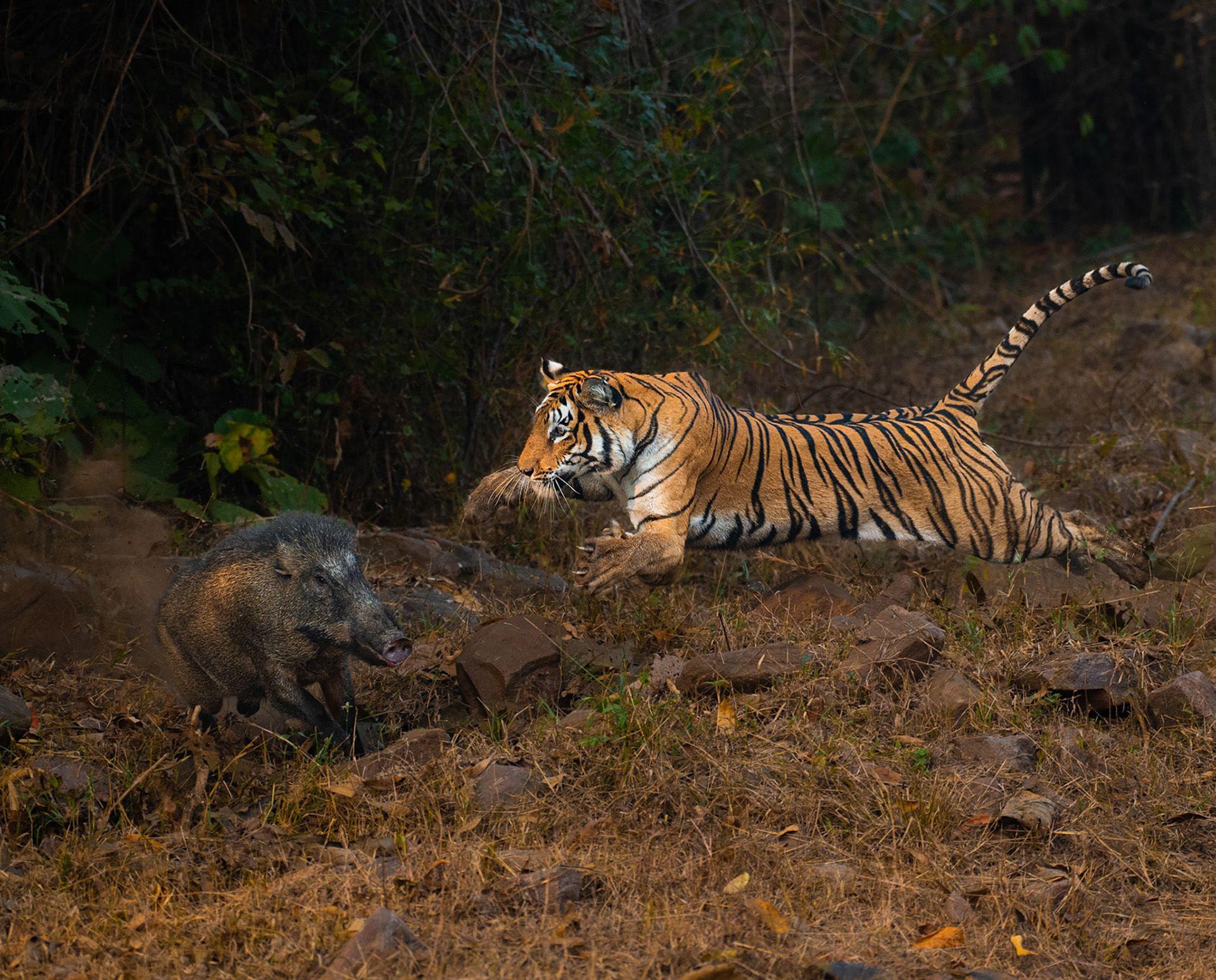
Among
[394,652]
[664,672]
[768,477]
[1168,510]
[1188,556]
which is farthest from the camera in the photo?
[1168,510]

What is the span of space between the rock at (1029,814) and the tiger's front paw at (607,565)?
66.8 inches

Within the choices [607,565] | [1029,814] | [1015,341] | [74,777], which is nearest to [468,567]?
[607,565]

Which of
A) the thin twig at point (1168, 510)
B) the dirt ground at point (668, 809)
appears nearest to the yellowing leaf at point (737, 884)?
the dirt ground at point (668, 809)

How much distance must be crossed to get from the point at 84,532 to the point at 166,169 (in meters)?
1.82

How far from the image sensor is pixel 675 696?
487cm

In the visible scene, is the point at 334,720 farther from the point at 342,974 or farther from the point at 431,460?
the point at 431,460

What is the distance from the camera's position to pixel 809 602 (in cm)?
589

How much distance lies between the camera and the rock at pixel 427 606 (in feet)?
19.5

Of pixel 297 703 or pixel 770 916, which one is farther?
pixel 297 703

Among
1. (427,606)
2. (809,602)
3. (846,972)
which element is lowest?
(846,972)

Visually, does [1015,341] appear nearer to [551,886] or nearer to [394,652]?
[394,652]

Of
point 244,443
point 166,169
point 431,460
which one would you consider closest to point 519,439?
point 431,460

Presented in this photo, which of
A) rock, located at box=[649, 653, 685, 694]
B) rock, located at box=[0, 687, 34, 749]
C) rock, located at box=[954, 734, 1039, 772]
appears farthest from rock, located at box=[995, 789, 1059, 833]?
rock, located at box=[0, 687, 34, 749]

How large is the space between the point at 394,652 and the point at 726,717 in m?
1.18
